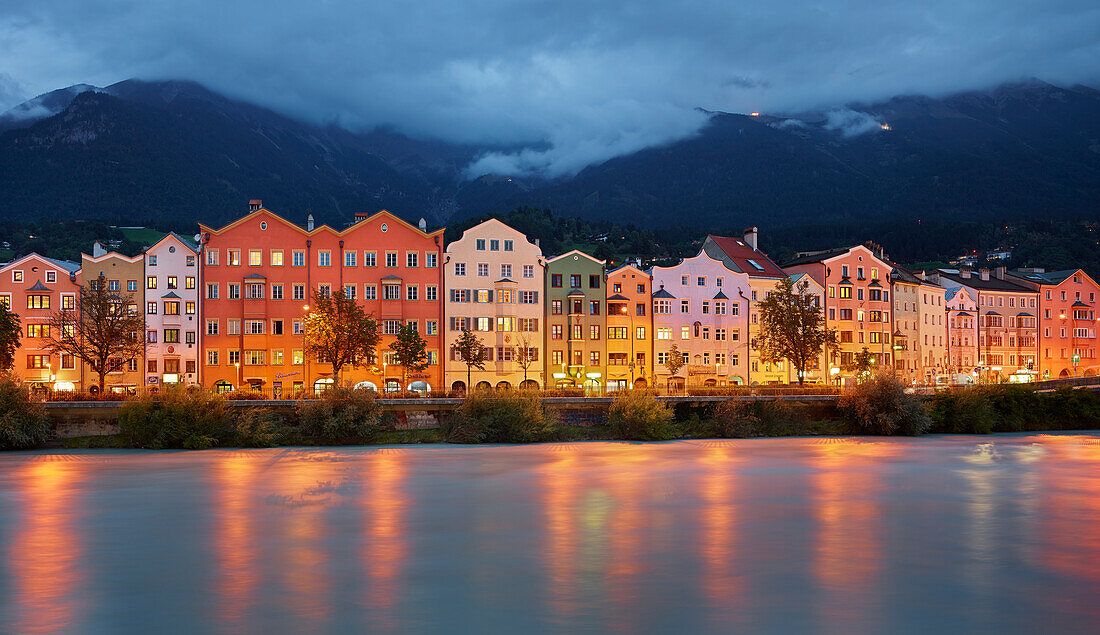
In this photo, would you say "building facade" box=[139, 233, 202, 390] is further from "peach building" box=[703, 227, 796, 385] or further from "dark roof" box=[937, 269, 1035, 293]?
"dark roof" box=[937, 269, 1035, 293]

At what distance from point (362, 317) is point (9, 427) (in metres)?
26.9

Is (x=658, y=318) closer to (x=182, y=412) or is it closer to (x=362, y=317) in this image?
(x=362, y=317)

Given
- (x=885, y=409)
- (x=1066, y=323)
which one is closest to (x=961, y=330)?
(x=1066, y=323)

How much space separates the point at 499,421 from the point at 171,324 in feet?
111

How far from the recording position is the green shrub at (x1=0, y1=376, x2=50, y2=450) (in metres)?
58.3

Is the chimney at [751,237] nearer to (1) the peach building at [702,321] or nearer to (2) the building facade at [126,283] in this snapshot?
(1) the peach building at [702,321]

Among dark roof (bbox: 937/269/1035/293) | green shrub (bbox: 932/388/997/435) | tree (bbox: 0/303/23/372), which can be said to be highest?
dark roof (bbox: 937/269/1035/293)

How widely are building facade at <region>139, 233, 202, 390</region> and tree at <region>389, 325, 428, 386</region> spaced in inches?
673

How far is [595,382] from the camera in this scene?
89000 millimetres

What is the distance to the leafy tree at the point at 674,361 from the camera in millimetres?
88875

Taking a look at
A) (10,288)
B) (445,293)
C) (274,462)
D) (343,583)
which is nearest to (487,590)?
(343,583)

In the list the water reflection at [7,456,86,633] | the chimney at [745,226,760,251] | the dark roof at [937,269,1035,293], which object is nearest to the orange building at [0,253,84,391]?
the water reflection at [7,456,86,633]

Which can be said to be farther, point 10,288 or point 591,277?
point 591,277

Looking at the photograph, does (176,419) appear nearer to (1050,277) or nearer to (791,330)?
(791,330)
